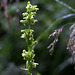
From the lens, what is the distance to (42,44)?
329 centimetres

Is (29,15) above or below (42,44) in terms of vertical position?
above

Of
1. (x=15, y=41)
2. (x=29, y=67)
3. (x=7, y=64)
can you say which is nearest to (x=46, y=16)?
(x=15, y=41)

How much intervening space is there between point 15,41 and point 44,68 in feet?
3.16

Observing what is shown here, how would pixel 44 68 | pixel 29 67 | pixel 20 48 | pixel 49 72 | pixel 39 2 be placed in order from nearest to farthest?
pixel 29 67 → pixel 49 72 → pixel 44 68 → pixel 20 48 → pixel 39 2

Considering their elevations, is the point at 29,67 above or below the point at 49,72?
above

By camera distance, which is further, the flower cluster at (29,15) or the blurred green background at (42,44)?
the blurred green background at (42,44)

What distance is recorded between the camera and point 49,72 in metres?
2.90

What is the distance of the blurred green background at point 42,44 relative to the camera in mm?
2594

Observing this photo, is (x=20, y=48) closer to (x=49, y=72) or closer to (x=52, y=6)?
(x=49, y=72)

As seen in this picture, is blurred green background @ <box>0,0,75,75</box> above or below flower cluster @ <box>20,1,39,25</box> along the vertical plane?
below

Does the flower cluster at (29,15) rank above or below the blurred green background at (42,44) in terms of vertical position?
above

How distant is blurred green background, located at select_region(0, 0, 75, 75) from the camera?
2594mm

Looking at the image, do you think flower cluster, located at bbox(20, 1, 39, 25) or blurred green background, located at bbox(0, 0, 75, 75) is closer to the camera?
flower cluster, located at bbox(20, 1, 39, 25)

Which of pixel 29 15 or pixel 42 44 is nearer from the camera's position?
pixel 29 15
